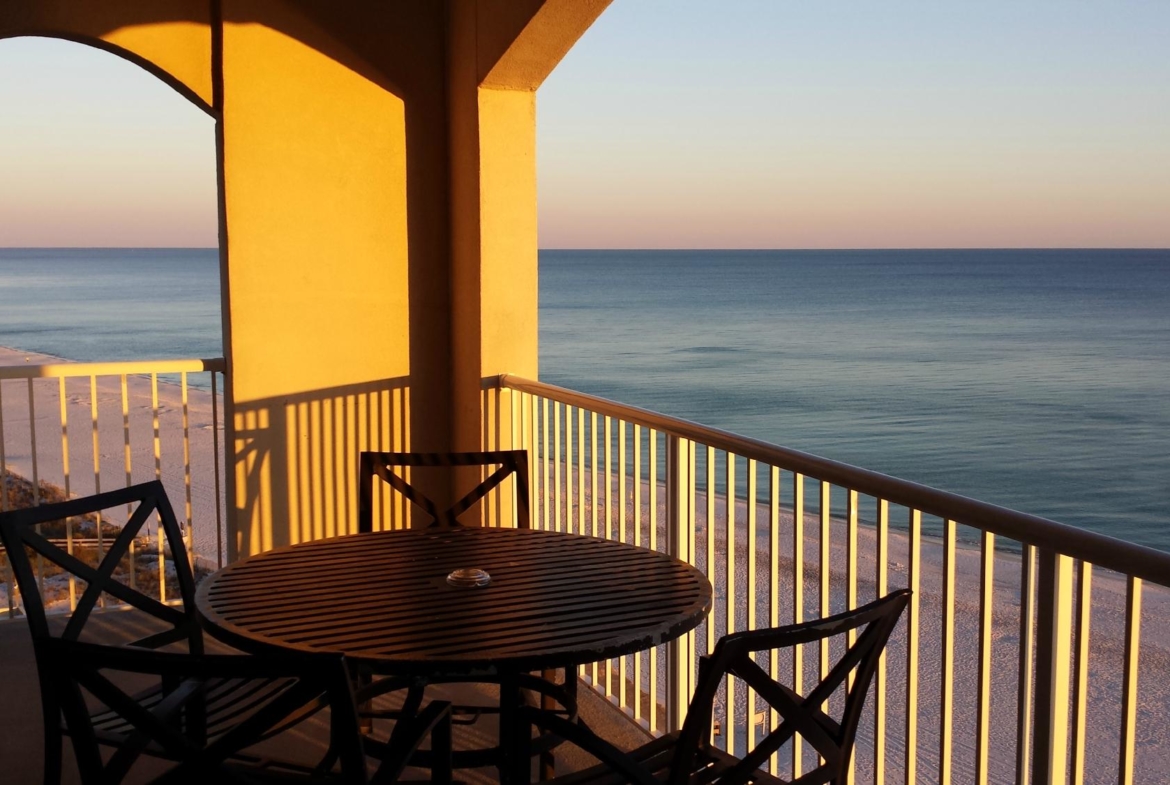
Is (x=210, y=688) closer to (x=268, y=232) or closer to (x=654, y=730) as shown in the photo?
(x=654, y=730)

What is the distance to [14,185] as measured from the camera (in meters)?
30.7

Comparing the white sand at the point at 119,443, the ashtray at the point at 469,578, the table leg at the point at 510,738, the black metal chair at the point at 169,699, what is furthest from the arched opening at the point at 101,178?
the table leg at the point at 510,738

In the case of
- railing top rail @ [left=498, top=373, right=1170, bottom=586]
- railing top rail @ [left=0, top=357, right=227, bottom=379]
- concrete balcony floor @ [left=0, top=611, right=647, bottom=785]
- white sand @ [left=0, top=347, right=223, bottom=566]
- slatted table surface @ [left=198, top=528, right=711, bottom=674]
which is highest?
railing top rail @ [left=0, top=357, right=227, bottom=379]

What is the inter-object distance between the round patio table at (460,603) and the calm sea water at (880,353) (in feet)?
50.4

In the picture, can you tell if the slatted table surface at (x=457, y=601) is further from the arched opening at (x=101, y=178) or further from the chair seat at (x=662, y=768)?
the arched opening at (x=101, y=178)

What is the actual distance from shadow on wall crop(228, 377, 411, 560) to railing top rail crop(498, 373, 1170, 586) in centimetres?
Answer: 199

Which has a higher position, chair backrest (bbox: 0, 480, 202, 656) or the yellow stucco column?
the yellow stucco column

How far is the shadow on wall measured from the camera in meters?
4.79

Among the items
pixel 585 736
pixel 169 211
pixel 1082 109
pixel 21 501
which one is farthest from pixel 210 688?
pixel 1082 109

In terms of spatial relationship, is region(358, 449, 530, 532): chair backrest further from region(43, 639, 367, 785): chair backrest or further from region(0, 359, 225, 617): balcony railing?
region(43, 639, 367, 785): chair backrest

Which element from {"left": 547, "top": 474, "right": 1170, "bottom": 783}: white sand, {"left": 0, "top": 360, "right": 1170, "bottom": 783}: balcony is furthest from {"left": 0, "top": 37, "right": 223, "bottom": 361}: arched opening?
{"left": 547, "top": 474, "right": 1170, "bottom": 783}: white sand

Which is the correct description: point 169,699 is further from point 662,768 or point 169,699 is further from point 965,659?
point 965,659

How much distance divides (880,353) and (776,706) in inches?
1237

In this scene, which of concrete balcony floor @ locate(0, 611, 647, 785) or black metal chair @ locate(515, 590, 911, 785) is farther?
concrete balcony floor @ locate(0, 611, 647, 785)
